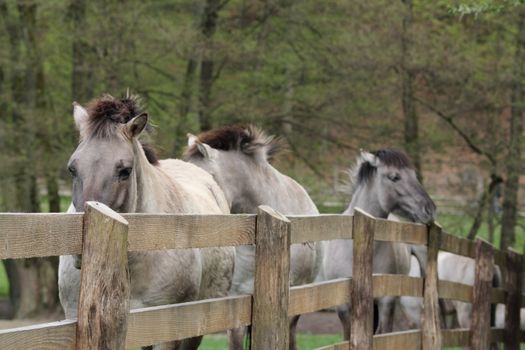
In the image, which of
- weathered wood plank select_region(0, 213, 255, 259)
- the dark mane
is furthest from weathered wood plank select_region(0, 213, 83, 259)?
the dark mane

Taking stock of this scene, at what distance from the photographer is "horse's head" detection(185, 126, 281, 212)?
8648 millimetres

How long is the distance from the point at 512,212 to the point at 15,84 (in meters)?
9.90

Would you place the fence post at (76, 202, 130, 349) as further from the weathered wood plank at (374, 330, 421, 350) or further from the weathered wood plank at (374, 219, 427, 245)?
the weathered wood plank at (374, 330, 421, 350)

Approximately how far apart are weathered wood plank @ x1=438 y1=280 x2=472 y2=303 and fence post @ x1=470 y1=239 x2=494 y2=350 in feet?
0.28

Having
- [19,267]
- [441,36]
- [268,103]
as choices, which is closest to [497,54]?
[441,36]

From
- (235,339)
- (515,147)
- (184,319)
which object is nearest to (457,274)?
(515,147)

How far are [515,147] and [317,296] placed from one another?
1160cm

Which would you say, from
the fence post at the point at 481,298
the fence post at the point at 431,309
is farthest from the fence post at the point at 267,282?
the fence post at the point at 481,298

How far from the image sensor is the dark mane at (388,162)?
1012cm

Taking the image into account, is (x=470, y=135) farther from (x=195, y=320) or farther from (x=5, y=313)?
(x=195, y=320)

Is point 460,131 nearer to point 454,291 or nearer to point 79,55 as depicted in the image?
point 79,55

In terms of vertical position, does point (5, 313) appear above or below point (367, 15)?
below

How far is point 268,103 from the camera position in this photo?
710 inches

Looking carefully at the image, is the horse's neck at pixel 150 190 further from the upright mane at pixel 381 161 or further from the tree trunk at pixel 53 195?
the tree trunk at pixel 53 195
